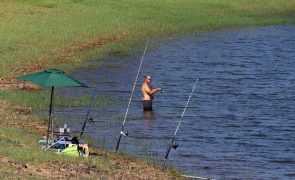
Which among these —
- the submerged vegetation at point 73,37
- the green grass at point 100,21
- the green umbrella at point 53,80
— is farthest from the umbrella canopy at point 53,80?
the green grass at point 100,21

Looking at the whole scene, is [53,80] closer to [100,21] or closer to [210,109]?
[210,109]

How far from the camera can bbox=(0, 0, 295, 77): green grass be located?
3531cm

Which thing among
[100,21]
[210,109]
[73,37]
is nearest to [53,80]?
[210,109]

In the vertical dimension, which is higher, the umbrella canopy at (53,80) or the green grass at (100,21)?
the umbrella canopy at (53,80)

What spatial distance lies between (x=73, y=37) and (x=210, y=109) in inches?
538

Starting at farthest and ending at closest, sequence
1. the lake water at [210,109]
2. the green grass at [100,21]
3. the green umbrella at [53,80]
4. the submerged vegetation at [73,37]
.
Result: the green grass at [100,21], the lake water at [210,109], the green umbrella at [53,80], the submerged vegetation at [73,37]

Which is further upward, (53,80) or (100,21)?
(53,80)

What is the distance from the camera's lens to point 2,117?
22.0 meters

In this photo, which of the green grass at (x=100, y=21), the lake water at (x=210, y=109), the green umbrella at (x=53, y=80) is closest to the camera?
the green umbrella at (x=53, y=80)

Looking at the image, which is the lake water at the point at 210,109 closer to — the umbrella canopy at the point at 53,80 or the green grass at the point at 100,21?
the green grass at the point at 100,21

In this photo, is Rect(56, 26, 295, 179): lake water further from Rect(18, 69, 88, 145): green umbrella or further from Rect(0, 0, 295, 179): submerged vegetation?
Rect(18, 69, 88, 145): green umbrella

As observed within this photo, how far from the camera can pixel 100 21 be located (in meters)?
44.2

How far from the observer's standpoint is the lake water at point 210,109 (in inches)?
785

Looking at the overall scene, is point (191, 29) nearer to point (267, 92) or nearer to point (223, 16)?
point (223, 16)
